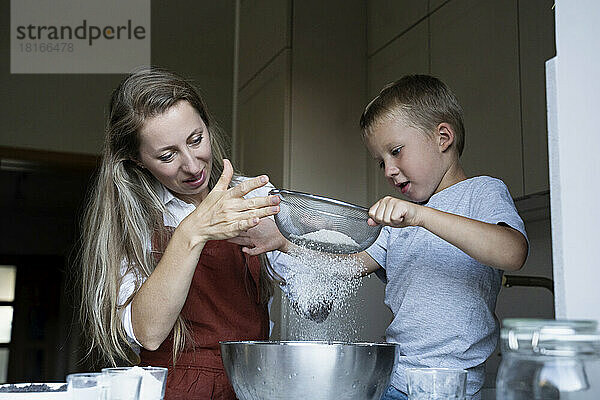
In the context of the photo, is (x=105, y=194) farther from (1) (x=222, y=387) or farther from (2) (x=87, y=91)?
(2) (x=87, y=91)

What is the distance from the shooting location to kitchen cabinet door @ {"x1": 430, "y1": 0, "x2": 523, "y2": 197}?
187cm

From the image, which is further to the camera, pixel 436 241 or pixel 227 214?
pixel 436 241

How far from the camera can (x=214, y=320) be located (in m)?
1.26

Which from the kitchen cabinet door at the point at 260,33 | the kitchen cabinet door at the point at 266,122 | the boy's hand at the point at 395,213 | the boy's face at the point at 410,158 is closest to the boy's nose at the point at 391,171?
the boy's face at the point at 410,158

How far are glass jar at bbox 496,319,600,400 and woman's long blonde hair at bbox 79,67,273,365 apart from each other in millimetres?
829

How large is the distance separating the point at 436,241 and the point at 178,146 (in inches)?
18.8

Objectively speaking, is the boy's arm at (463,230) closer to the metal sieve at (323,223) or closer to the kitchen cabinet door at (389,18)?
the metal sieve at (323,223)

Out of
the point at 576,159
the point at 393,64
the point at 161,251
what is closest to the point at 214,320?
the point at 161,251

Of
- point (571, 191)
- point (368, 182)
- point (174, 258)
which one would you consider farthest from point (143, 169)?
point (368, 182)

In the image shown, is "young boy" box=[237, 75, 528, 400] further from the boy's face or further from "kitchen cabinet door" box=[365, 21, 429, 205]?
"kitchen cabinet door" box=[365, 21, 429, 205]

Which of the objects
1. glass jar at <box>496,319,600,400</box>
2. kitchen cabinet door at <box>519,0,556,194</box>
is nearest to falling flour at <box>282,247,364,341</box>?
glass jar at <box>496,319,600,400</box>

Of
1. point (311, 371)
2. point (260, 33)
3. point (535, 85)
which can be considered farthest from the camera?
point (260, 33)

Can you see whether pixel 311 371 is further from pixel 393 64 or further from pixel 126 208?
pixel 393 64

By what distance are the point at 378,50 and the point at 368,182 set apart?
493 mm
